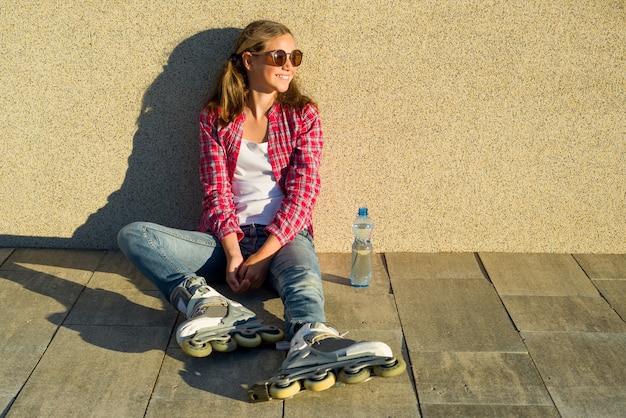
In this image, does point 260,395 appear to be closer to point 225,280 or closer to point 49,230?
point 225,280

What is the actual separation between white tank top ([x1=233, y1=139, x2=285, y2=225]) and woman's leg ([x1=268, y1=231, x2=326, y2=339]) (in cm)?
21

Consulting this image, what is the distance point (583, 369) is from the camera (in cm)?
326

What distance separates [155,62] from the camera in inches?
161

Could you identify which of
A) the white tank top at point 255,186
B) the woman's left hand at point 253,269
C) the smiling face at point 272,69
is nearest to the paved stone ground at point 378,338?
the woman's left hand at point 253,269

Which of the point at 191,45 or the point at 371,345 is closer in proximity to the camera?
the point at 371,345

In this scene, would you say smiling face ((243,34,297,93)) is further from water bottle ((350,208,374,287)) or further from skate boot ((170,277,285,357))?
skate boot ((170,277,285,357))

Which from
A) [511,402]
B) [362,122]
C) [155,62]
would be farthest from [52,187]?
[511,402]

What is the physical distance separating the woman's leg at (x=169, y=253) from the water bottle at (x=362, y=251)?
67 cm

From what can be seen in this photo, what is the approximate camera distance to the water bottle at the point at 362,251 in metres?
4.06

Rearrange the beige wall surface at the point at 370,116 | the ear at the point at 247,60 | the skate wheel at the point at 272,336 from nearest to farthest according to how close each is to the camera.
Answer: the skate wheel at the point at 272,336, the ear at the point at 247,60, the beige wall surface at the point at 370,116

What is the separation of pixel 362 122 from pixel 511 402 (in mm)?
1710

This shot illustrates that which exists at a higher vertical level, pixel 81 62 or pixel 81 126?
pixel 81 62

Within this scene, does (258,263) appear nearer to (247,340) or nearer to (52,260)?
(247,340)

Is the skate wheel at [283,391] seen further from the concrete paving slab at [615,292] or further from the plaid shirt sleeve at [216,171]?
the concrete paving slab at [615,292]
